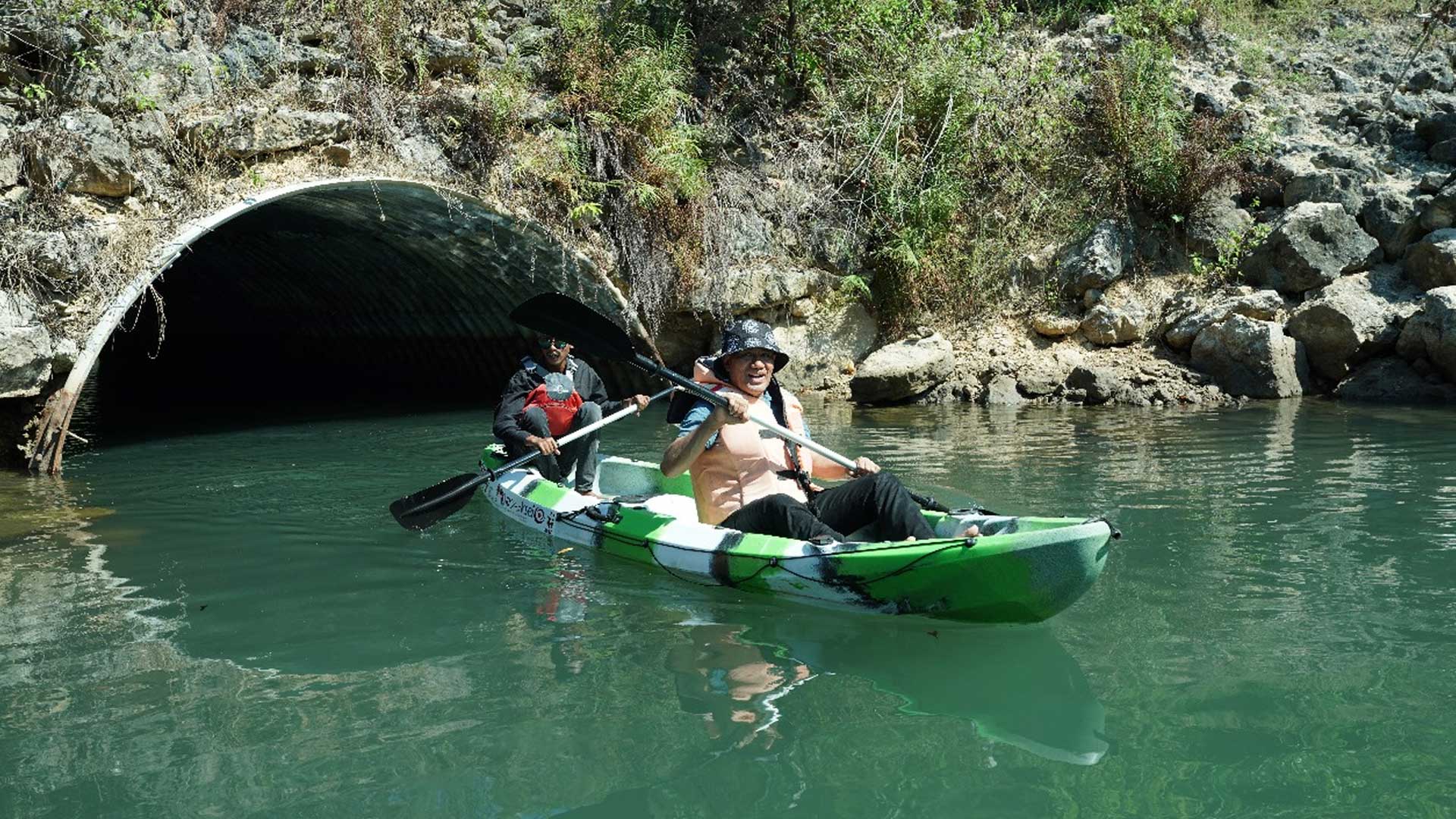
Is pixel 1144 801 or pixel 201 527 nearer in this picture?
pixel 1144 801

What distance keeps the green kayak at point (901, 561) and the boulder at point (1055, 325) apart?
8.81 m

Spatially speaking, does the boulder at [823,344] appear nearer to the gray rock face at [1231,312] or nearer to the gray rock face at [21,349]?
the gray rock face at [1231,312]

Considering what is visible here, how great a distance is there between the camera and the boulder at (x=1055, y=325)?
14.4 metres

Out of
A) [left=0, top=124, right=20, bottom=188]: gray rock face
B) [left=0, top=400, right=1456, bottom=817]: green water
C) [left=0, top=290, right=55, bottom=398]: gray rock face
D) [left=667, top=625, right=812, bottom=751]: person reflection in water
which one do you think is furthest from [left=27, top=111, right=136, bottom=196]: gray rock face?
[left=667, top=625, right=812, bottom=751]: person reflection in water

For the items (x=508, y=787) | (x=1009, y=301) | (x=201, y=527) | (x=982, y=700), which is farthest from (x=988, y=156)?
(x=508, y=787)

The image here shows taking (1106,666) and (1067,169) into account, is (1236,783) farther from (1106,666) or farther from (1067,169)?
(1067,169)

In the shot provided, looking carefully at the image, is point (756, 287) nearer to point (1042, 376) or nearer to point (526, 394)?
point (1042, 376)

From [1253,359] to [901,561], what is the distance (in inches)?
378

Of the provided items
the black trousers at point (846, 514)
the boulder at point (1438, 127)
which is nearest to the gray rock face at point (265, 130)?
the black trousers at point (846, 514)

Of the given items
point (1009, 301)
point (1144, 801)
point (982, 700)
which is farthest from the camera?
point (1009, 301)

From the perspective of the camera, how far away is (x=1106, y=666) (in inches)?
177

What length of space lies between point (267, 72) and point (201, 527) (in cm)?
582

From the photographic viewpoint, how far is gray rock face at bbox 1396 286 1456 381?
480 inches

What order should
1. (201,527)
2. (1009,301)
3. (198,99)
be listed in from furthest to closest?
(1009,301) < (198,99) < (201,527)
